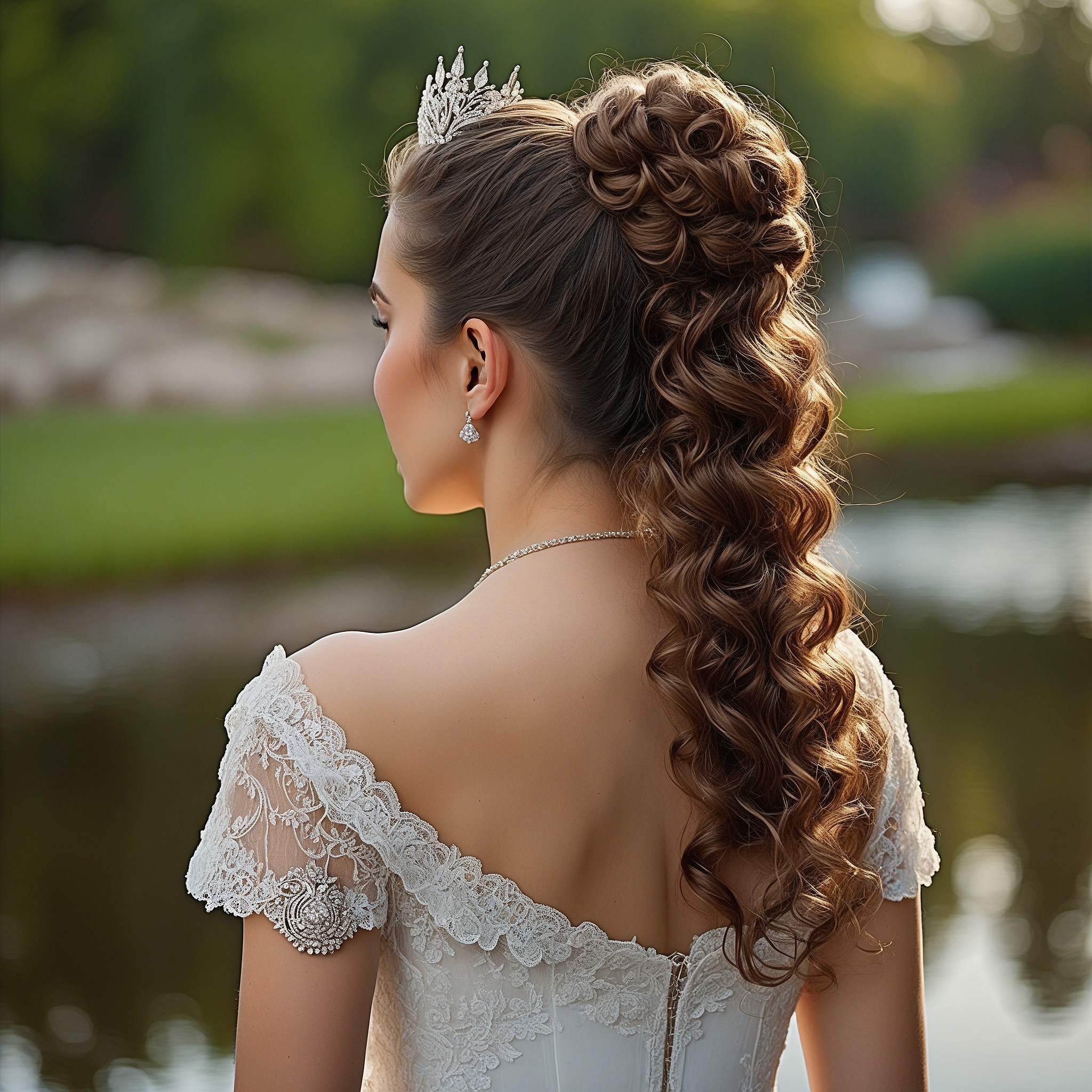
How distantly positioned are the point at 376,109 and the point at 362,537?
1.30 meters

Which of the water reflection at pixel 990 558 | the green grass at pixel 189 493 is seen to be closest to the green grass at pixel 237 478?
the green grass at pixel 189 493

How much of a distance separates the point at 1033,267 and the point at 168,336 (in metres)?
2.70

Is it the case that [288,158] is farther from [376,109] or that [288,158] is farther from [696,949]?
[696,949]

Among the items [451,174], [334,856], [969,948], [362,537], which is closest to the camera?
[334,856]

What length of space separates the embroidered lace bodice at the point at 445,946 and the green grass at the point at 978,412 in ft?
10.5

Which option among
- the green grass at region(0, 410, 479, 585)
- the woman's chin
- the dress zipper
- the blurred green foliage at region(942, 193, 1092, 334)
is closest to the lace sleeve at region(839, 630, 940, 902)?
the dress zipper

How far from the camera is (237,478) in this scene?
362 cm

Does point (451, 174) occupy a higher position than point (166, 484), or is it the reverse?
point (166, 484)

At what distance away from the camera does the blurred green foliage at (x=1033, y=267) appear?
3.86 metres

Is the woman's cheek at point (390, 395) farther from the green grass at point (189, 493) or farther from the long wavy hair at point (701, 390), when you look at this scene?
the green grass at point (189, 493)

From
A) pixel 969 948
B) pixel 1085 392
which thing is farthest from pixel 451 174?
pixel 1085 392

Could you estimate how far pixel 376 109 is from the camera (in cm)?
372

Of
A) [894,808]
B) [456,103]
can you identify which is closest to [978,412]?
[894,808]

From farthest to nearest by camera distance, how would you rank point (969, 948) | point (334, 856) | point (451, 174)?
point (969, 948) → point (451, 174) → point (334, 856)
